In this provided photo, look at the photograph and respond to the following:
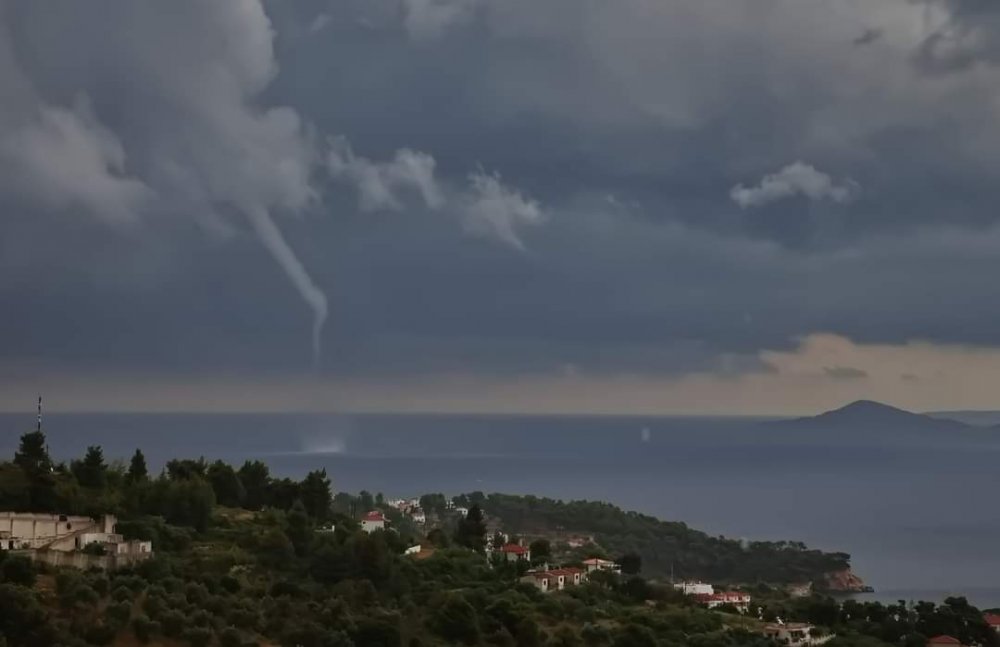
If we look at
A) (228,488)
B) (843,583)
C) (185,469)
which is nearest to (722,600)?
(228,488)

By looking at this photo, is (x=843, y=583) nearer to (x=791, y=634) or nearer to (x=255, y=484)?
(x=791, y=634)

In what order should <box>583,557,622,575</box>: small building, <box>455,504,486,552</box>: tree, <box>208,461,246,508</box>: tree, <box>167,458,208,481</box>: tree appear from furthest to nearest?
<box>583,557,622,575</box>: small building
<box>455,504,486,552</box>: tree
<box>208,461,246,508</box>: tree
<box>167,458,208,481</box>: tree

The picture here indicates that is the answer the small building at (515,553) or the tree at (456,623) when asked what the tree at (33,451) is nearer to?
the tree at (456,623)

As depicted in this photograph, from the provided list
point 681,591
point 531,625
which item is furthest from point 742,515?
point 531,625

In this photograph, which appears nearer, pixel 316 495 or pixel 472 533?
pixel 316 495

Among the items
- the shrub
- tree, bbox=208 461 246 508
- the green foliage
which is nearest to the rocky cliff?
tree, bbox=208 461 246 508

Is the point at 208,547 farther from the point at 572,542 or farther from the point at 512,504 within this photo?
the point at 512,504

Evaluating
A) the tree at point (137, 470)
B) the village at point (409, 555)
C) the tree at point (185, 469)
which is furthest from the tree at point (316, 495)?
the tree at point (137, 470)

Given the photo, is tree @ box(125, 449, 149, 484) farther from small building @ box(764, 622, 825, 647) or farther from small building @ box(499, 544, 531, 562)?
small building @ box(764, 622, 825, 647)
